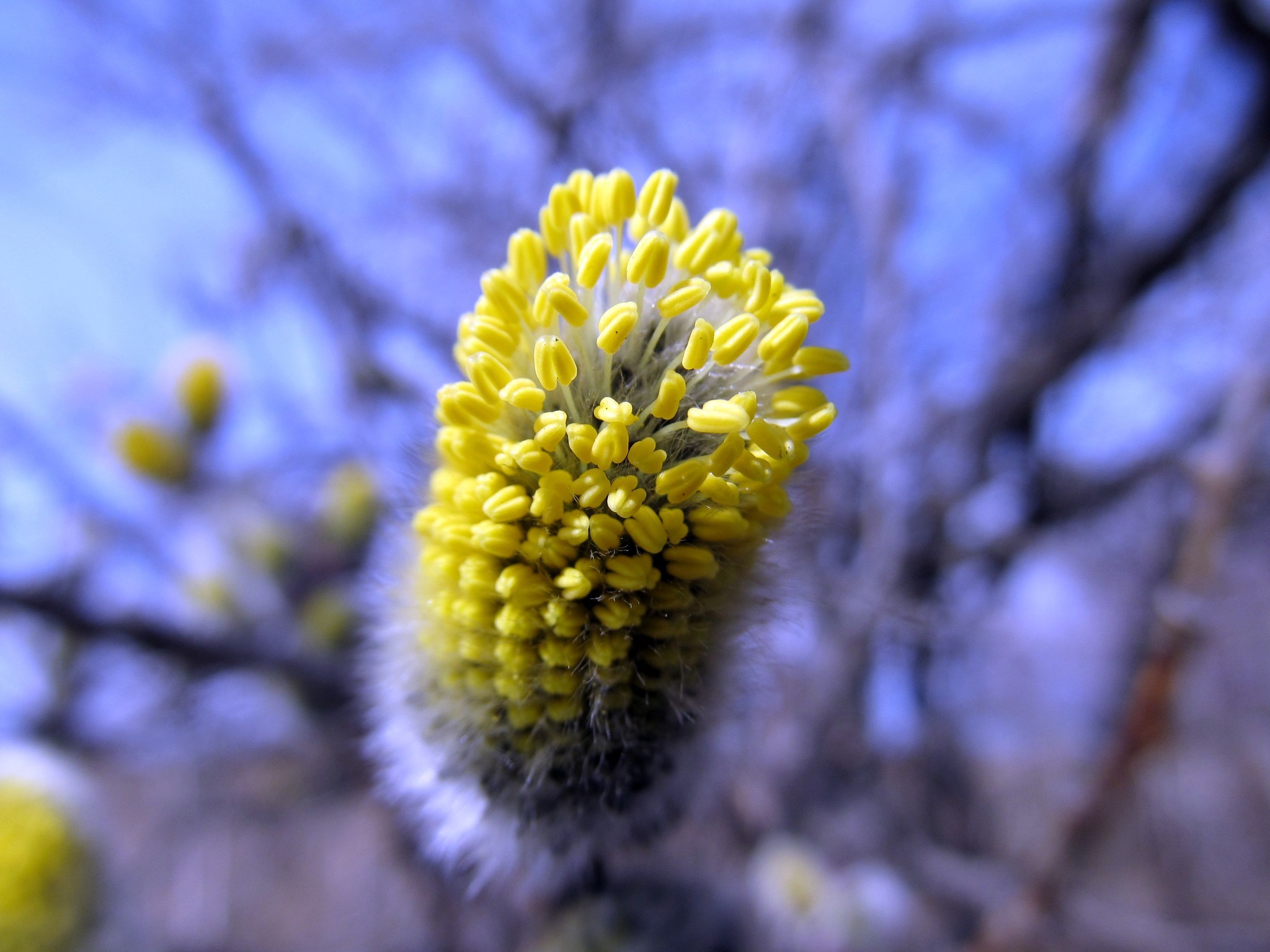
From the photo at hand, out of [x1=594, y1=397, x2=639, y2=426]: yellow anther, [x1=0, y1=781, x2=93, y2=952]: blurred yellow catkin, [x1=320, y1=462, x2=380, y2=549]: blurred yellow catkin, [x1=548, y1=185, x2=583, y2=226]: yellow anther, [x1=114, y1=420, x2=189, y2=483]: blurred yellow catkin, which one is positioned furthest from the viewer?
[x1=320, y1=462, x2=380, y2=549]: blurred yellow catkin

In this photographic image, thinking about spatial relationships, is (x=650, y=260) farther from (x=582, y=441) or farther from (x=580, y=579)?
→ (x=580, y=579)

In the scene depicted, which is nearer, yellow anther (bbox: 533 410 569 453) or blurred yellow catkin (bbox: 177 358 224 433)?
yellow anther (bbox: 533 410 569 453)

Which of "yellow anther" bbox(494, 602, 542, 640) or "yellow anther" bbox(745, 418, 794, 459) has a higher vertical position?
"yellow anther" bbox(745, 418, 794, 459)

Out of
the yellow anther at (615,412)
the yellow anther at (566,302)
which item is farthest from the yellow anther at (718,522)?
the yellow anther at (566,302)

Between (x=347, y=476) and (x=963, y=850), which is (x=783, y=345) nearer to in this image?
(x=347, y=476)

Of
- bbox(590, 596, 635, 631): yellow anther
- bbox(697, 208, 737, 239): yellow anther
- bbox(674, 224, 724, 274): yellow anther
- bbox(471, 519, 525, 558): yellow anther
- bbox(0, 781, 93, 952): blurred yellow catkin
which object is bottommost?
bbox(0, 781, 93, 952): blurred yellow catkin

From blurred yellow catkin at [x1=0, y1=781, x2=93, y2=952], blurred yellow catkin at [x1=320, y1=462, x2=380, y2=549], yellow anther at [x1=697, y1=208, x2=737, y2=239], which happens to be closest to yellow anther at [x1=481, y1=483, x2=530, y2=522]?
yellow anther at [x1=697, y1=208, x2=737, y2=239]

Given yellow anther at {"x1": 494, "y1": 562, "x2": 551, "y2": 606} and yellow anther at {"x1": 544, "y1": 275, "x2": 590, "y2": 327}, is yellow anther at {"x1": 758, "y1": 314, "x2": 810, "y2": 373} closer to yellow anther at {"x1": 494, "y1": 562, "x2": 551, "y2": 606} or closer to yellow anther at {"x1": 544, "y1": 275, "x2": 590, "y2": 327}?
yellow anther at {"x1": 544, "y1": 275, "x2": 590, "y2": 327}

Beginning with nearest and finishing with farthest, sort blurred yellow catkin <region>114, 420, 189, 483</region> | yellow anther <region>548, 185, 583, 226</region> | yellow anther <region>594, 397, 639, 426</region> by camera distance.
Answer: yellow anther <region>594, 397, 639, 426</region> < yellow anther <region>548, 185, 583, 226</region> < blurred yellow catkin <region>114, 420, 189, 483</region>
